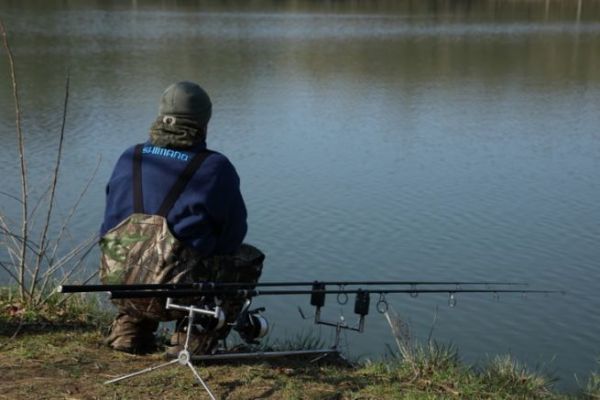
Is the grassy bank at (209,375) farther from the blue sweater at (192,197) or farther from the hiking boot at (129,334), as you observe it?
the blue sweater at (192,197)

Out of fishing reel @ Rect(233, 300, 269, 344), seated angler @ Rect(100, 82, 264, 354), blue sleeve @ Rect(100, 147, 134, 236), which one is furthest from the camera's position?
fishing reel @ Rect(233, 300, 269, 344)

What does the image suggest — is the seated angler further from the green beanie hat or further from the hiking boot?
the hiking boot

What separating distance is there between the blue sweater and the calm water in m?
2.41

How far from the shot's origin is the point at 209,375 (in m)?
3.29

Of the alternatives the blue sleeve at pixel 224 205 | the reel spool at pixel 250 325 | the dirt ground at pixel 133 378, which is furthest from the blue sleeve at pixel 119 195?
the reel spool at pixel 250 325

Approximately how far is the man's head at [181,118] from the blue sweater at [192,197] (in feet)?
0.12

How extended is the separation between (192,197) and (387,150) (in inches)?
382

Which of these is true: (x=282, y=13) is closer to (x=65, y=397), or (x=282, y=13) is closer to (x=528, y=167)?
(x=528, y=167)

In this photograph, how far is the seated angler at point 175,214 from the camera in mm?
3266

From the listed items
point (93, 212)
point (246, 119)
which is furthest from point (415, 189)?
point (246, 119)

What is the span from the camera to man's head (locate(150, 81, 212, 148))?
131 inches

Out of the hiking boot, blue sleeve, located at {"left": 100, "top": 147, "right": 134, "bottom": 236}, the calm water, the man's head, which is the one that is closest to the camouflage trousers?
→ the hiking boot

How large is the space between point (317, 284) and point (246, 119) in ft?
36.9

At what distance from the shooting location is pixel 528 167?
11.9 metres
